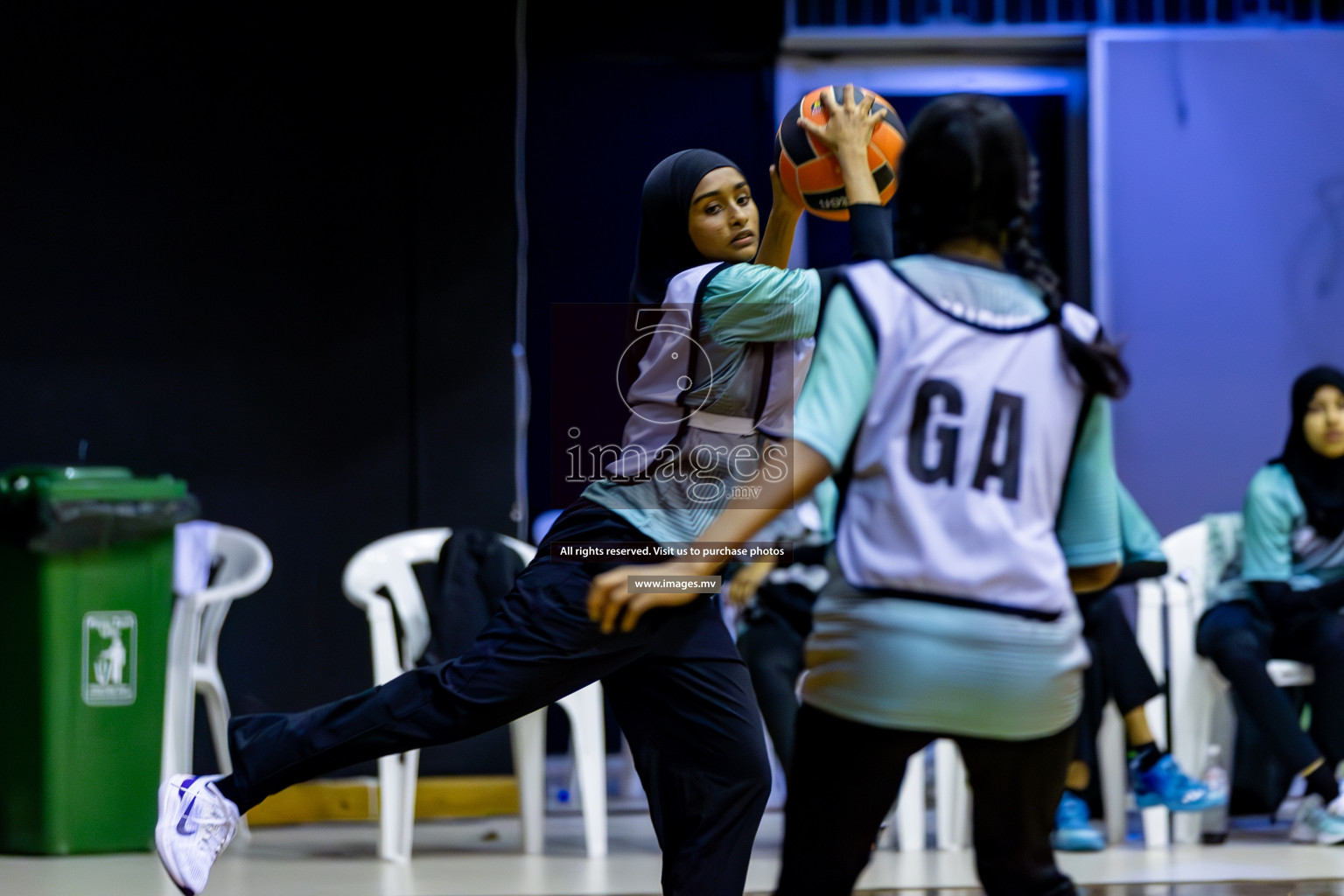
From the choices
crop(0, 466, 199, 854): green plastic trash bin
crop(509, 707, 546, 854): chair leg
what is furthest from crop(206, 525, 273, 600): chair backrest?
crop(509, 707, 546, 854): chair leg

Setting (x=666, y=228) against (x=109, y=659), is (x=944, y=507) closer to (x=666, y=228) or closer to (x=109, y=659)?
(x=666, y=228)

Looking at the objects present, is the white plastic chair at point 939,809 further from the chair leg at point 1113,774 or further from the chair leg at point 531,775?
the chair leg at point 531,775

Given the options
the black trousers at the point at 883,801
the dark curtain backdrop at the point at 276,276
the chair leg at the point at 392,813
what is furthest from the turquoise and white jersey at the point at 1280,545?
the black trousers at the point at 883,801

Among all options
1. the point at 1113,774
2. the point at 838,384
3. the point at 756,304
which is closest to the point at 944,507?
the point at 838,384

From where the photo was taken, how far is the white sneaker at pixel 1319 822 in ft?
14.6

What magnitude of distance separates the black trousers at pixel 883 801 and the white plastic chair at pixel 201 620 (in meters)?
3.30

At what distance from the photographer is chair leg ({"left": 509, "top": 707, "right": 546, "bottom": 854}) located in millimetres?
4492

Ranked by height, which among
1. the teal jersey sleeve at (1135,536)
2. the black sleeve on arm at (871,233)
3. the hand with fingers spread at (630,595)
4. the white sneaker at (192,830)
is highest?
the black sleeve on arm at (871,233)

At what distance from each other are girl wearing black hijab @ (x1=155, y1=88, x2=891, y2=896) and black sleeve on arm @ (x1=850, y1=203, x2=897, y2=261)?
0.97 ft

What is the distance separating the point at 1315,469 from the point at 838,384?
3.80 m

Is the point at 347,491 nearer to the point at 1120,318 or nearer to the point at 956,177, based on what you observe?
the point at 1120,318

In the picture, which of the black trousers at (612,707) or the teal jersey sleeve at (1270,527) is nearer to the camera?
the black trousers at (612,707)

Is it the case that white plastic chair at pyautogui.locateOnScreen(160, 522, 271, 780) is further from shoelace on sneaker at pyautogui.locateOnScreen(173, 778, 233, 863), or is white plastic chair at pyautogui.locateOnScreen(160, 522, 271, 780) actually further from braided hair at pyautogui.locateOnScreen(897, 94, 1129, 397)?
braided hair at pyautogui.locateOnScreen(897, 94, 1129, 397)

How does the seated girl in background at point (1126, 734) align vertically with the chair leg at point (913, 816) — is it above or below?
above
